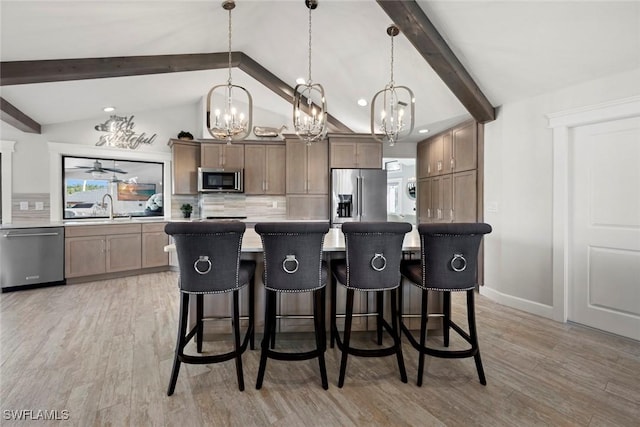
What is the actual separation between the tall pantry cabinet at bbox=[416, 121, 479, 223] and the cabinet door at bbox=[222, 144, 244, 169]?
10.2 ft

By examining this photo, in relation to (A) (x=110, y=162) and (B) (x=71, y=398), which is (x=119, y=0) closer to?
(B) (x=71, y=398)

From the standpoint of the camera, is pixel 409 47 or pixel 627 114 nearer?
pixel 627 114

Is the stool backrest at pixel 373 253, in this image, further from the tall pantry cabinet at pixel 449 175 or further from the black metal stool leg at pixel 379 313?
the tall pantry cabinet at pixel 449 175

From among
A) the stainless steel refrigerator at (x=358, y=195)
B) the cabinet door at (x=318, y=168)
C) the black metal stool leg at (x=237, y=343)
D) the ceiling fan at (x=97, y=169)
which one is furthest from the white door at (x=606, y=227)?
the ceiling fan at (x=97, y=169)

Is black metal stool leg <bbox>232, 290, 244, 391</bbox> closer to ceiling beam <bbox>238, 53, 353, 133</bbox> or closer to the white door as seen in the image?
the white door

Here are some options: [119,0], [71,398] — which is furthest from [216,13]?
[71,398]

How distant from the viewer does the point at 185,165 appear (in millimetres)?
5039

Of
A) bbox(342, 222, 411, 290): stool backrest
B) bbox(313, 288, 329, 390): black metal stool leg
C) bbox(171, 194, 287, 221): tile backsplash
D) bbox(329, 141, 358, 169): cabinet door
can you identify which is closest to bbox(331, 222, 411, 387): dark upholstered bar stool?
bbox(342, 222, 411, 290): stool backrest

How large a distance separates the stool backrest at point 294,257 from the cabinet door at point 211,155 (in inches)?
144

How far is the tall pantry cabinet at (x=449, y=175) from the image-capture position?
386 centimetres

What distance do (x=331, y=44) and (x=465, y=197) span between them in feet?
8.42

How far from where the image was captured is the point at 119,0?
7.22 feet

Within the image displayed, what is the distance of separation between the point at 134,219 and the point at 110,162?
3.24 ft

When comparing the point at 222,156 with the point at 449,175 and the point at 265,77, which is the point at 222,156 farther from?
the point at 449,175
